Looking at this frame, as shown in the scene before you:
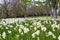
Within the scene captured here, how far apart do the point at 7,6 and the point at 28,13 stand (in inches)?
172

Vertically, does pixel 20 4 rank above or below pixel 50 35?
below

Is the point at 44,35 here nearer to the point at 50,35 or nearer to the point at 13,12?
the point at 50,35

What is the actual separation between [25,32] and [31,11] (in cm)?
2028

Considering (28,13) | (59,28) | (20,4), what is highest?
(59,28)

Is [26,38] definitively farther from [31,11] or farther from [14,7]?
[31,11]

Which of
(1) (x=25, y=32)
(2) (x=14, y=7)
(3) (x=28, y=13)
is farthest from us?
(3) (x=28, y=13)

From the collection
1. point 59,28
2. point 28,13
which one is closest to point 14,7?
point 28,13

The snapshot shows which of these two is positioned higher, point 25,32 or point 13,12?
point 25,32

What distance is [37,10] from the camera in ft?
79.0

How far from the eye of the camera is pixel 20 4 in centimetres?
2017

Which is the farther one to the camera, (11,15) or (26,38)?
(11,15)

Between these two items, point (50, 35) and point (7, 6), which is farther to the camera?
point (7, 6)

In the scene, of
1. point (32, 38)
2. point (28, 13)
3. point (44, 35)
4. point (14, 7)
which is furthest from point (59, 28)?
point (28, 13)

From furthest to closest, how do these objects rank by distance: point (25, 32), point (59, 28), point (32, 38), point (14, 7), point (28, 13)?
point (28, 13)
point (14, 7)
point (59, 28)
point (25, 32)
point (32, 38)
